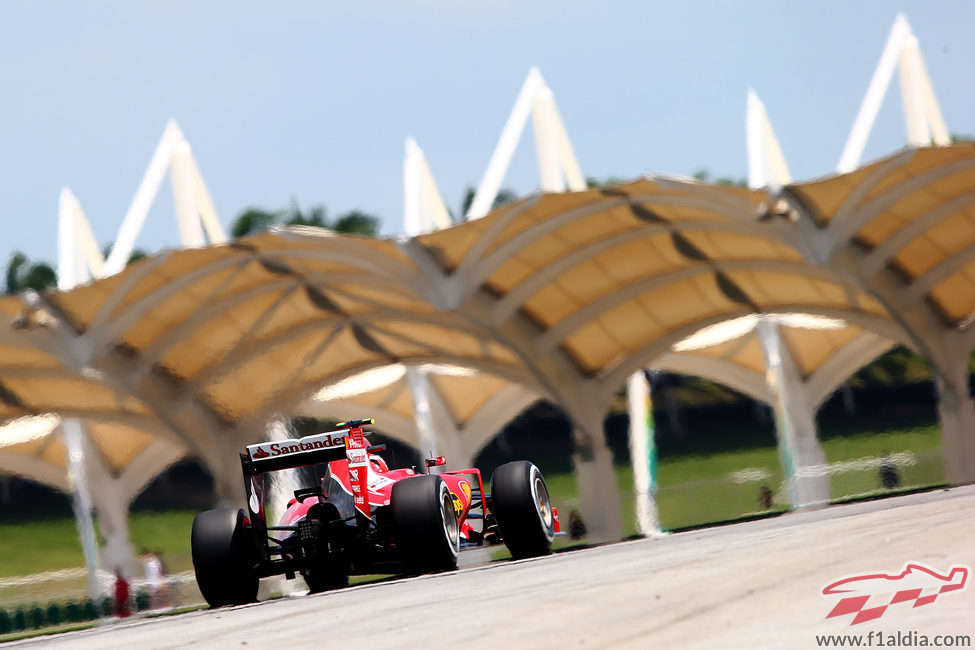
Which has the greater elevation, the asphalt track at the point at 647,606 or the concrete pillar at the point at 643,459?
the concrete pillar at the point at 643,459

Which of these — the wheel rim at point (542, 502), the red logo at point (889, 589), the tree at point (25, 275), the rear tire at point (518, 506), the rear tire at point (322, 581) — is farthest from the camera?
the tree at point (25, 275)

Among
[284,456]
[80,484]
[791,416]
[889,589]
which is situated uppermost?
[80,484]

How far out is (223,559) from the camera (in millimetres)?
13945

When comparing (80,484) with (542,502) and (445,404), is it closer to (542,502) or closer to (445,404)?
(445,404)

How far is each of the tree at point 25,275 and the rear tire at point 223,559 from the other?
59274 millimetres

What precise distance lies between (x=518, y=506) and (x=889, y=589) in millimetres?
8386

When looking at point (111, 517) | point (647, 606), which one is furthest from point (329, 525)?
point (111, 517)

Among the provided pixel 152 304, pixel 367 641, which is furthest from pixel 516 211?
pixel 367 641

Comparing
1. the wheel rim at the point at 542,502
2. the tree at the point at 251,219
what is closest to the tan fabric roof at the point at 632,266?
the wheel rim at the point at 542,502

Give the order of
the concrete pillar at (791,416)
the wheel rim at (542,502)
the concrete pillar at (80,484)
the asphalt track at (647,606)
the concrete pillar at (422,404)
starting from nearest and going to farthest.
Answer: the asphalt track at (647,606) < the wheel rim at (542,502) < the concrete pillar at (791,416) < the concrete pillar at (80,484) < the concrete pillar at (422,404)

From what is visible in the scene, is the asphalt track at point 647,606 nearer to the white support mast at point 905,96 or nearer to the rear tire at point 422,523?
the rear tire at point 422,523

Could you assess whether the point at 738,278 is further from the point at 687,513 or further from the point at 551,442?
the point at 551,442

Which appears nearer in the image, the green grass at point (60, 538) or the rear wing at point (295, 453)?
the rear wing at point (295, 453)

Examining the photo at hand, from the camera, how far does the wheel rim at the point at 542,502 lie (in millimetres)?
15211
